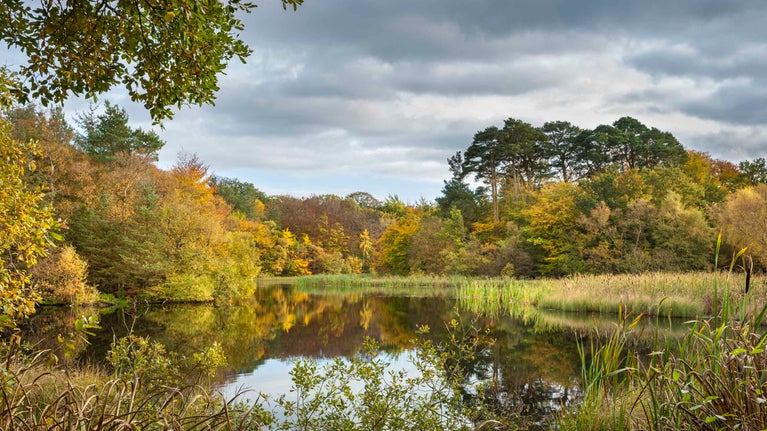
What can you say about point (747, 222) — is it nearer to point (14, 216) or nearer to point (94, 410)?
point (14, 216)

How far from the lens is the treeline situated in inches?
801

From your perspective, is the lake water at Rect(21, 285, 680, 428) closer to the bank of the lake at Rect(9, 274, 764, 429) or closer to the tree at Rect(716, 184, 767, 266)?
the bank of the lake at Rect(9, 274, 764, 429)

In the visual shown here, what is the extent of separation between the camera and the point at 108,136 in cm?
2577

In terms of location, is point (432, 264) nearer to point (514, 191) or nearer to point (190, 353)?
point (514, 191)

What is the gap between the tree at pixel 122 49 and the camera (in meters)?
3.81

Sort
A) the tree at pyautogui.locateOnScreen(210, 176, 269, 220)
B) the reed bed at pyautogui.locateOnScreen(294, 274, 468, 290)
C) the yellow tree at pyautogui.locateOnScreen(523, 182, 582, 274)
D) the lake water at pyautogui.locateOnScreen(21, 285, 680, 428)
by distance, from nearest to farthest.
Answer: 1. the lake water at pyautogui.locateOnScreen(21, 285, 680, 428)
2. the yellow tree at pyautogui.locateOnScreen(523, 182, 582, 274)
3. the reed bed at pyautogui.locateOnScreen(294, 274, 468, 290)
4. the tree at pyautogui.locateOnScreen(210, 176, 269, 220)

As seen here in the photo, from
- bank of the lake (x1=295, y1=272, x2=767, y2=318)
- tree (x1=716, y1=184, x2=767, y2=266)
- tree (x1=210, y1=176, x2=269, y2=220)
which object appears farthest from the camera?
tree (x1=210, y1=176, x2=269, y2=220)

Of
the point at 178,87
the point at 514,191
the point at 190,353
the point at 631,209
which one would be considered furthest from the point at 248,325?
the point at 514,191

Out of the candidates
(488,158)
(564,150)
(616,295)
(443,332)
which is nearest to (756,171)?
(564,150)

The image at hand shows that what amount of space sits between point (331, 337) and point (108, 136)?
20041 millimetres

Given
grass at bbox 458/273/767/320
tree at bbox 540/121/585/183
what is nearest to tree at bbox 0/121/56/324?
grass at bbox 458/273/767/320

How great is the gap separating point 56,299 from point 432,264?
71.3 ft

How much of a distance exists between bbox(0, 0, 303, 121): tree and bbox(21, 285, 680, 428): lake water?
2.00m

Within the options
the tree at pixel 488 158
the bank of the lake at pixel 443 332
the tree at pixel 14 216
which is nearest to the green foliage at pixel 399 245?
the tree at pixel 488 158
